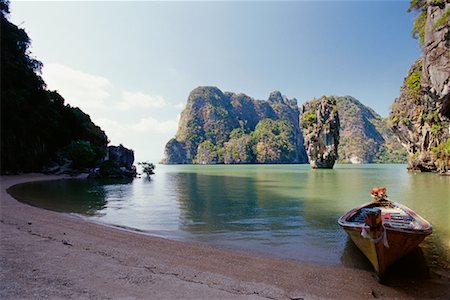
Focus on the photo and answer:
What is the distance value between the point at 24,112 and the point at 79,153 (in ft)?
28.8

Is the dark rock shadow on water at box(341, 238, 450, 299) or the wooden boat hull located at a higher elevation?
the wooden boat hull

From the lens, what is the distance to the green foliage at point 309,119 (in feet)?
245

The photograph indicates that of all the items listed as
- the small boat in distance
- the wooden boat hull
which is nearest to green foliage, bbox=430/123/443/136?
the small boat in distance

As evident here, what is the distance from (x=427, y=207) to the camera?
14.0 metres

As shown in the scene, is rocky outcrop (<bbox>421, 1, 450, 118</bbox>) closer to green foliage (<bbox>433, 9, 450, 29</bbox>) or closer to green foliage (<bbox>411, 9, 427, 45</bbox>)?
green foliage (<bbox>433, 9, 450, 29</bbox>)

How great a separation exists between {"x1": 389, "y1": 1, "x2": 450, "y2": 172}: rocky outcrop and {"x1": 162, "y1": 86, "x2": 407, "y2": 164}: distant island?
283 ft

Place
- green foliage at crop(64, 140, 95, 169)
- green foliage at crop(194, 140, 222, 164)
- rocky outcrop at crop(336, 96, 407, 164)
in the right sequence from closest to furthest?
1. green foliage at crop(64, 140, 95, 169)
2. rocky outcrop at crop(336, 96, 407, 164)
3. green foliage at crop(194, 140, 222, 164)

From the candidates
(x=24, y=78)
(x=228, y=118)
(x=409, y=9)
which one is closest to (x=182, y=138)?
(x=228, y=118)

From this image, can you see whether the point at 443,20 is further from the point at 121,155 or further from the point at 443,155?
the point at 121,155

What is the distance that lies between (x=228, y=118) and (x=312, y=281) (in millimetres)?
186042

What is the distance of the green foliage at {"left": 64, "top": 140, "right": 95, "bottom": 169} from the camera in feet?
120

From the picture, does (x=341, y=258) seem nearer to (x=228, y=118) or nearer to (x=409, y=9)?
(x=409, y=9)

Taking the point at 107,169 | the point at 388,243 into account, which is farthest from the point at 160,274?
the point at 107,169

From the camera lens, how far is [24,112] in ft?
99.3
